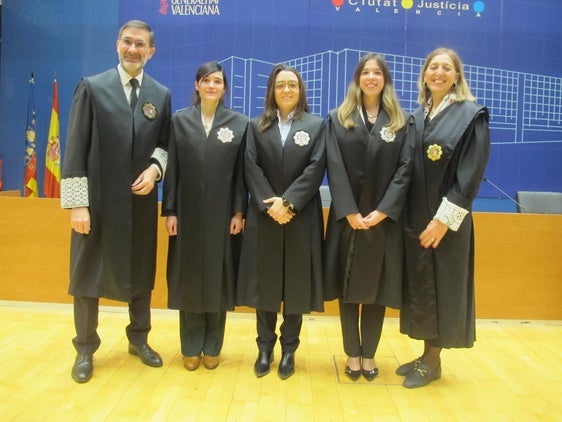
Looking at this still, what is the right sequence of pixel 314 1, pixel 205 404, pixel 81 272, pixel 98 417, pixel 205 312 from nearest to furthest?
pixel 98 417, pixel 205 404, pixel 81 272, pixel 205 312, pixel 314 1

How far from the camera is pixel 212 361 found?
9.10 ft

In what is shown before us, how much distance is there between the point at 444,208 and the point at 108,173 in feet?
→ 5.36

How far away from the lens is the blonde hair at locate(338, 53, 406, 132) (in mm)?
2543

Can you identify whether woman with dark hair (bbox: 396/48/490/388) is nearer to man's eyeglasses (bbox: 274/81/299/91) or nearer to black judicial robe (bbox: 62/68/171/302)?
man's eyeglasses (bbox: 274/81/299/91)

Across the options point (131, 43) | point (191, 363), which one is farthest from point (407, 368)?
point (131, 43)

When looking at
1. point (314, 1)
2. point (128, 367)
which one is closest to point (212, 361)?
point (128, 367)

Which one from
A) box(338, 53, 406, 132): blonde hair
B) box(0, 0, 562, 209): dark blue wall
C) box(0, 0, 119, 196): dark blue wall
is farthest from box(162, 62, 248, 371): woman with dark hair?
box(0, 0, 119, 196): dark blue wall

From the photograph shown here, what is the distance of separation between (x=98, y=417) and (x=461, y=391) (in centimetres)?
173

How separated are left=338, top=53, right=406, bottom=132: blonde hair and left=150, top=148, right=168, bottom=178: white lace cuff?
918 millimetres

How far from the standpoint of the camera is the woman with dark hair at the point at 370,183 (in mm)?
2516

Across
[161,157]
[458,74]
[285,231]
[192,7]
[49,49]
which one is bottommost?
[285,231]

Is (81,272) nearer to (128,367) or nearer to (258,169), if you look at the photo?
(128,367)

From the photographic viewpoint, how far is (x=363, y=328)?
2.68 meters

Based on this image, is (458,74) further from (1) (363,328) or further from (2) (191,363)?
(2) (191,363)
